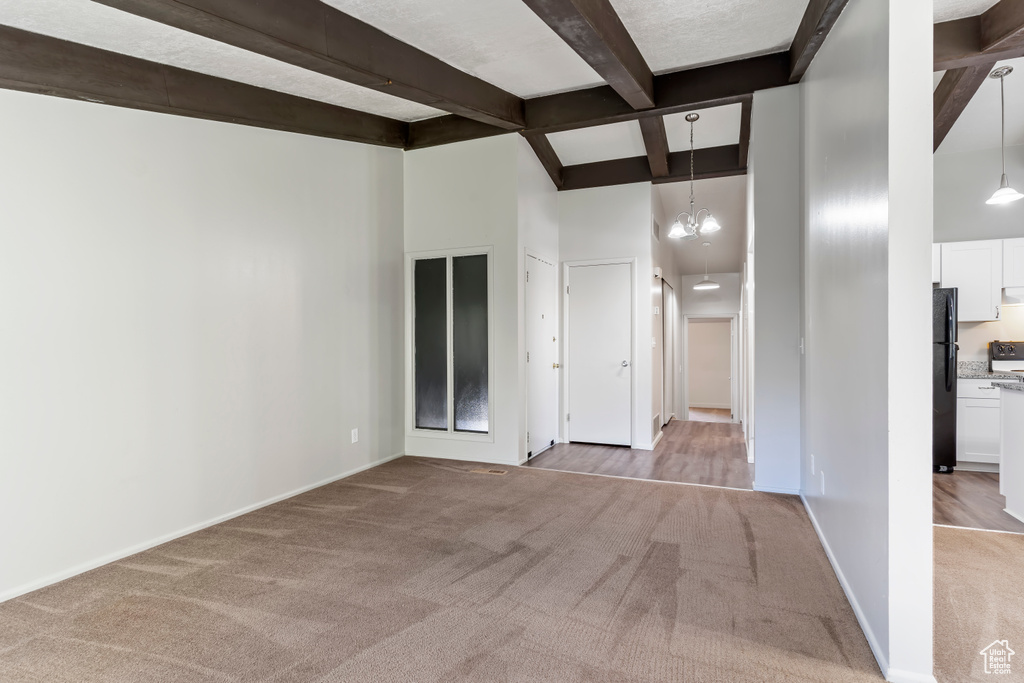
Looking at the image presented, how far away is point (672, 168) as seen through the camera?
604cm

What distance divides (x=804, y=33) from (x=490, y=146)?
9.00 feet

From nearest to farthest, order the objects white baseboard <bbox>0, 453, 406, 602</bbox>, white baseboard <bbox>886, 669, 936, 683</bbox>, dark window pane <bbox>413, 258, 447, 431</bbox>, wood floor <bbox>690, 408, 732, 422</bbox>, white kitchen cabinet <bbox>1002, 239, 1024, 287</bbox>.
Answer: white baseboard <bbox>886, 669, 936, 683</bbox>, white baseboard <bbox>0, 453, 406, 602</bbox>, white kitchen cabinet <bbox>1002, 239, 1024, 287</bbox>, dark window pane <bbox>413, 258, 447, 431</bbox>, wood floor <bbox>690, 408, 732, 422</bbox>

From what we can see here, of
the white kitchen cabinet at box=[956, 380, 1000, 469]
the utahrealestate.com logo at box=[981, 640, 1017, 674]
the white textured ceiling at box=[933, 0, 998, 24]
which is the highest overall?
the white textured ceiling at box=[933, 0, 998, 24]

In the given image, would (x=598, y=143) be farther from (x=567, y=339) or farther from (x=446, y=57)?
(x=446, y=57)

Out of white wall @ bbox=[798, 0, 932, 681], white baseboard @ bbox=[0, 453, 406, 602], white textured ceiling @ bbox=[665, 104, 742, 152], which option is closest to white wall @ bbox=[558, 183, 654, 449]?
white textured ceiling @ bbox=[665, 104, 742, 152]

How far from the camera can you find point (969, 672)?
6.38 ft

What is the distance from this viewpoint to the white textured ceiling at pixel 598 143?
18.0ft

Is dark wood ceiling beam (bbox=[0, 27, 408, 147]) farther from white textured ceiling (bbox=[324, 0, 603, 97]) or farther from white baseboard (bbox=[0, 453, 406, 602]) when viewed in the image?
white baseboard (bbox=[0, 453, 406, 602])

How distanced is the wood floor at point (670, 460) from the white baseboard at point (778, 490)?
0.55ft

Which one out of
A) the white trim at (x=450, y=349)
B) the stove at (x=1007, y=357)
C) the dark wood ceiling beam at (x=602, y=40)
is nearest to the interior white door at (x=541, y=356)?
the white trim at (x=450, y=349)

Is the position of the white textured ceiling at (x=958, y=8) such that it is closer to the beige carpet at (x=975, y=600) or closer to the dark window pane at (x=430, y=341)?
the beige carpet at (x=975, y=600)

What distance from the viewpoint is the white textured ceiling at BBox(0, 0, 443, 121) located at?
2637 mm

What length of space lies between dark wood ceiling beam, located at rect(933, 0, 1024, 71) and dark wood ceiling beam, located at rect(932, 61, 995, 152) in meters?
0.32

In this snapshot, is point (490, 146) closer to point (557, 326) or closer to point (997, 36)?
point (557, 326)
